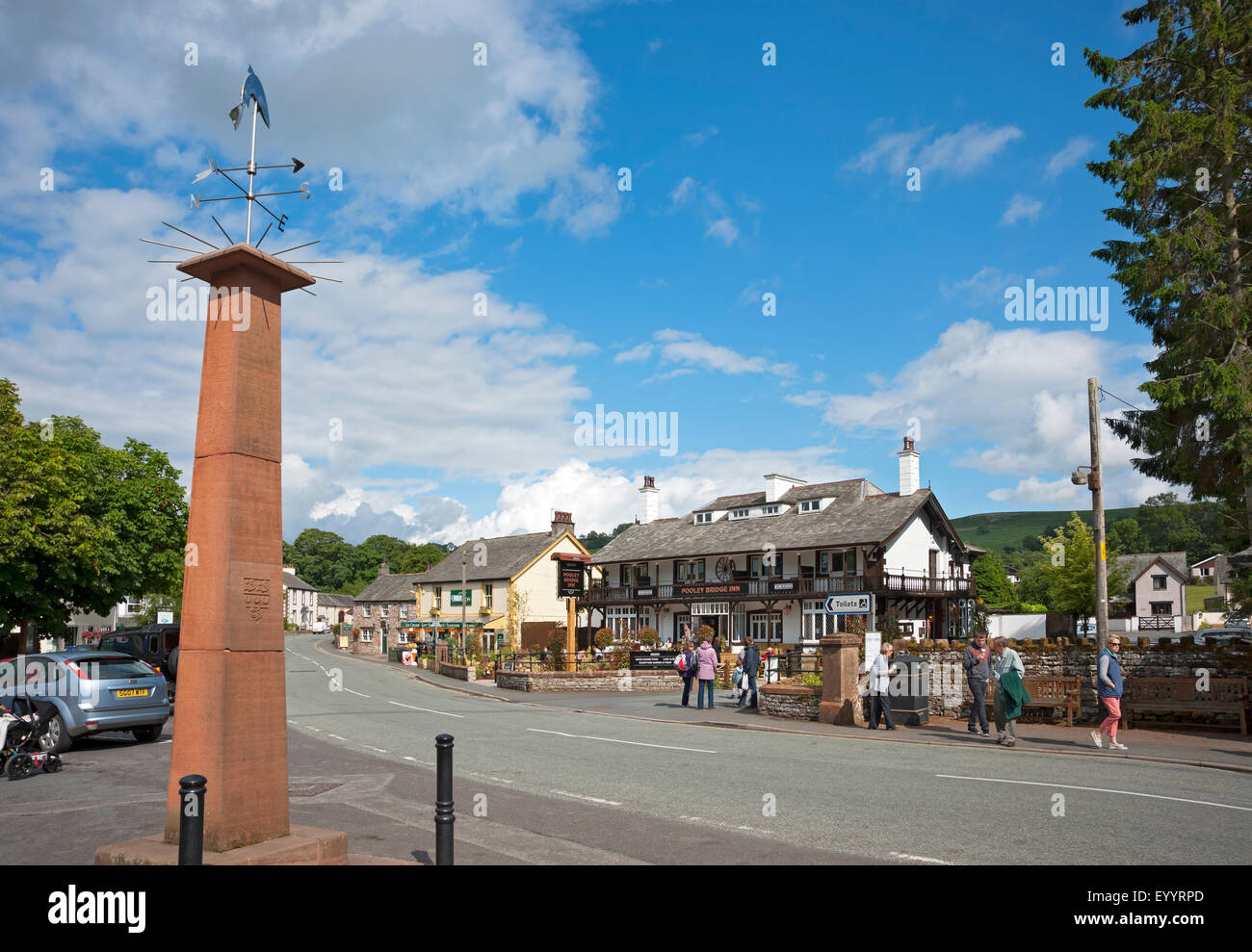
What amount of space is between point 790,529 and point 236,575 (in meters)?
43.8

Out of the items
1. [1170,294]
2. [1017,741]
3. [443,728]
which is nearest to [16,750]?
[443,728]

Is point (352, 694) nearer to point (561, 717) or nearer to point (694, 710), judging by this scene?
point (561, 717)

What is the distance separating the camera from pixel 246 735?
6.19 m

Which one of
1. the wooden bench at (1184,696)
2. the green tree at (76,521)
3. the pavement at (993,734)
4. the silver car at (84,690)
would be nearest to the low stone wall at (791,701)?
the pavement at (993,734)

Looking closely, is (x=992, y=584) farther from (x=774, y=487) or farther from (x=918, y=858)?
(x=918, y=858)

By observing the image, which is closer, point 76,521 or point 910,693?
point 910,693

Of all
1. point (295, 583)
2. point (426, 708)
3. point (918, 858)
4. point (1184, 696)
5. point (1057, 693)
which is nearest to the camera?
point (918, 858)

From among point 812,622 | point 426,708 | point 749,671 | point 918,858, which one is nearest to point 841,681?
point 749,671

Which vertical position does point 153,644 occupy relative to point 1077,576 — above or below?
below

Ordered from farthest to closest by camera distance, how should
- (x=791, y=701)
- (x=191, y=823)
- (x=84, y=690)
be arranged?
(x=791, y=701)
(x=84, y=690)
(x=191, y=823)

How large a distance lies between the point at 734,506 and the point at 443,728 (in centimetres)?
3839

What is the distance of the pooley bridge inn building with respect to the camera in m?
44.3

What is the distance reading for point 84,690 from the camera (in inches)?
543

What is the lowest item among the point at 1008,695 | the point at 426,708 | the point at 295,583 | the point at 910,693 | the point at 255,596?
the point at 295,583
